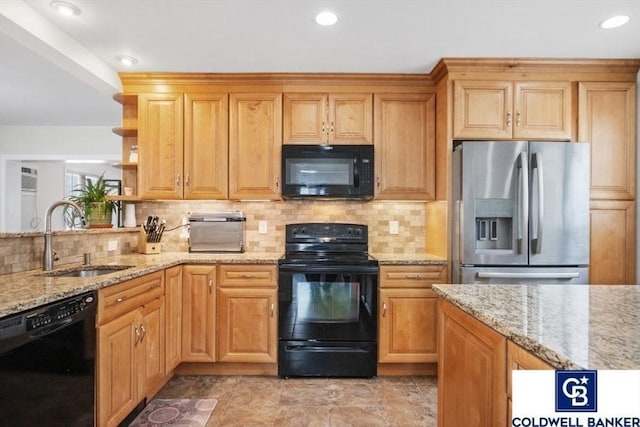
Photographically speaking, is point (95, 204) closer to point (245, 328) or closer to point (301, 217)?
point (245, 328)

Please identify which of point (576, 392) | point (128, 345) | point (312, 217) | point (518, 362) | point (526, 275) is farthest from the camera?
point (312, 217)

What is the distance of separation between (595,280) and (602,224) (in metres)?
0.42

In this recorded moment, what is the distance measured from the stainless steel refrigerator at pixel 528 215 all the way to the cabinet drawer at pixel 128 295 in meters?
2.09

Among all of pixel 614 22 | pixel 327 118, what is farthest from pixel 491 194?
pixel 327 118

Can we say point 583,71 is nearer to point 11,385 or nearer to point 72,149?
point 11,385

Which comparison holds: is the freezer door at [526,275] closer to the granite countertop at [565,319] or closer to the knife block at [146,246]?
the granite countertop at [565,319]

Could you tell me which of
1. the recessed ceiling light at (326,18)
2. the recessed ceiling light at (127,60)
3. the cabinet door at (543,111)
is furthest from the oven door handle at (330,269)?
the recessed ceiling light at (127,60)

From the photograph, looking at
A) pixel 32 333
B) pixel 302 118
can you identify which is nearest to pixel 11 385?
pixel 32 333

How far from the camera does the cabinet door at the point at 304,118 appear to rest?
9.51 ft

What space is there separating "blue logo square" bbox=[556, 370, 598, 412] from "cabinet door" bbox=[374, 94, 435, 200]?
2.14 meters

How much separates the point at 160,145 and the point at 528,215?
290 cm

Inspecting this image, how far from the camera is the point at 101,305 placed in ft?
5.45

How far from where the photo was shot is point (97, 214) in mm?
2777

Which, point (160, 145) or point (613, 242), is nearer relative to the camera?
point (613, 242)
